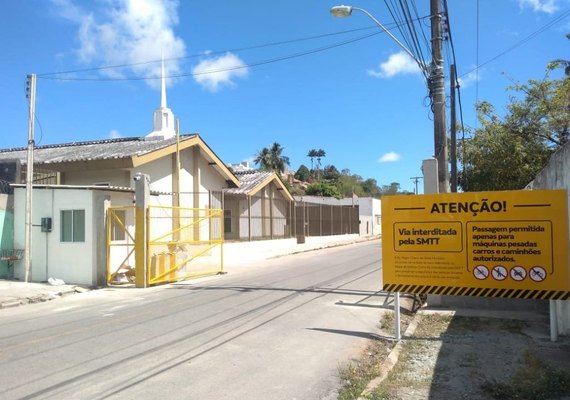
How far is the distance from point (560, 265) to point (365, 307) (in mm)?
4569

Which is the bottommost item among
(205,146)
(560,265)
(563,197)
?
(560,265)

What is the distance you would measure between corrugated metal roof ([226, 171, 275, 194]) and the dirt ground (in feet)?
72.9

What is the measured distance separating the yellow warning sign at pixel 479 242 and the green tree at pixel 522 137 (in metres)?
17.1

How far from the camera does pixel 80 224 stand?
1512cm

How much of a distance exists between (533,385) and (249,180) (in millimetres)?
29584

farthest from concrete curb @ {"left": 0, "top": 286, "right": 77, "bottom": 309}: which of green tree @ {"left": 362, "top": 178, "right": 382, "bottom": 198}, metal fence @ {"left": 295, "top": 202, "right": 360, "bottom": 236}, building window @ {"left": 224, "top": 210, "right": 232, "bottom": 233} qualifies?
green tree @ {"left": 362, "top": 178, "right": 382, "bottom": 198}

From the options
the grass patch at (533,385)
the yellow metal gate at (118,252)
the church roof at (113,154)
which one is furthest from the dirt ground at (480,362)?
the church roof at (113,154)

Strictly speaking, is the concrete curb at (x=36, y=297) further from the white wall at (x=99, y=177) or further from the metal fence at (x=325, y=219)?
the metal fence at (x=325, y=219)

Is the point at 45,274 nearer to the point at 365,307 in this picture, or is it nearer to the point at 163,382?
the point at 365,307

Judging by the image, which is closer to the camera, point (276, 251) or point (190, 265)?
point (190, 265)

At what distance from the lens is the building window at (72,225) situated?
49.5ft

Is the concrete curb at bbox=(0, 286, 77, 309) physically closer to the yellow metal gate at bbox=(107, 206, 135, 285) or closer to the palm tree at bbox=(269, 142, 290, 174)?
the yellow metal gate at bbox=(107, 206, 135, 285)

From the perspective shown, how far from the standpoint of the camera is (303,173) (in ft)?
418

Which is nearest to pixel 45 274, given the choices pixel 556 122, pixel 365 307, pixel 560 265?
pixel 365 307
